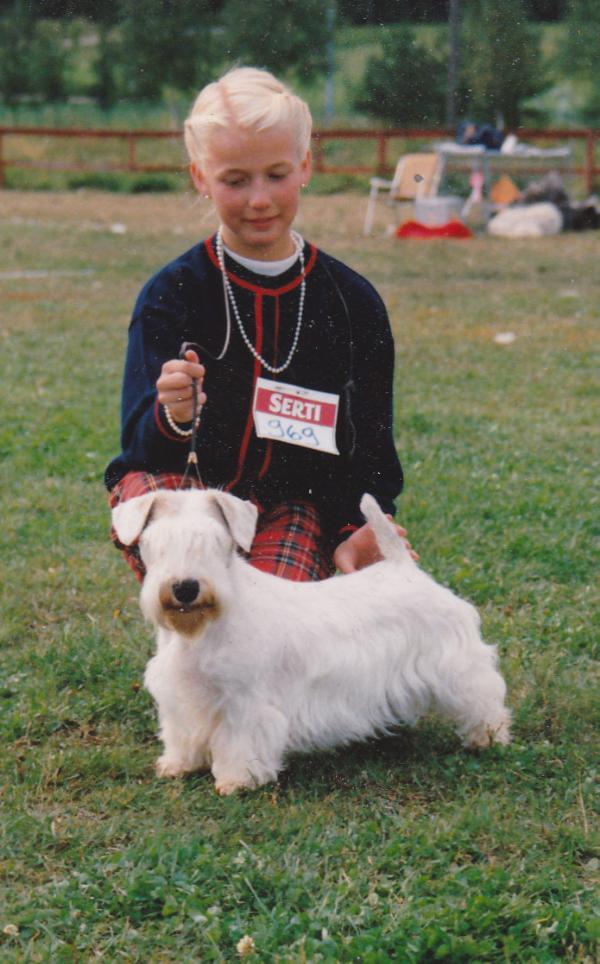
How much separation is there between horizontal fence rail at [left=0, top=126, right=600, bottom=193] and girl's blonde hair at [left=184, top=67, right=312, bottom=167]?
14904mm

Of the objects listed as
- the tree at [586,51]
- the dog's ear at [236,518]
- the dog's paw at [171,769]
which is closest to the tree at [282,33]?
the tree at [586,51]

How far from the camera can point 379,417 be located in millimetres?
3865

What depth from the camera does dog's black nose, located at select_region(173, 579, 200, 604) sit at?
2879mm

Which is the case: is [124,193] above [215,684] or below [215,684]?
below

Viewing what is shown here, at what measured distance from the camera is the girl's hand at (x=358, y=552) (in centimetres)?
377

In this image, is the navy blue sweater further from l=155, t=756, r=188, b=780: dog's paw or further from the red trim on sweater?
l=155, t=756, r=188, b=780: dog's paw

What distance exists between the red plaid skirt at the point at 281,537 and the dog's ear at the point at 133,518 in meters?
0.44

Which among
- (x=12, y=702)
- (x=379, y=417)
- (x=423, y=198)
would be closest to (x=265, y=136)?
(x=379, y=417)

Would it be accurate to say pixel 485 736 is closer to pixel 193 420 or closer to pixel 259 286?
pixel 193 420

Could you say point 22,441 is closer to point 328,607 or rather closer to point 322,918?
point 328,607

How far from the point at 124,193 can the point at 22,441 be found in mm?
18138

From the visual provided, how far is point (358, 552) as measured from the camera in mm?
3809

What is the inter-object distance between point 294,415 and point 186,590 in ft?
2.93

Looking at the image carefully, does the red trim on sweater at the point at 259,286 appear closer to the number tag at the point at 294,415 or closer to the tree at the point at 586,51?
the number tag at the point at 294,415
